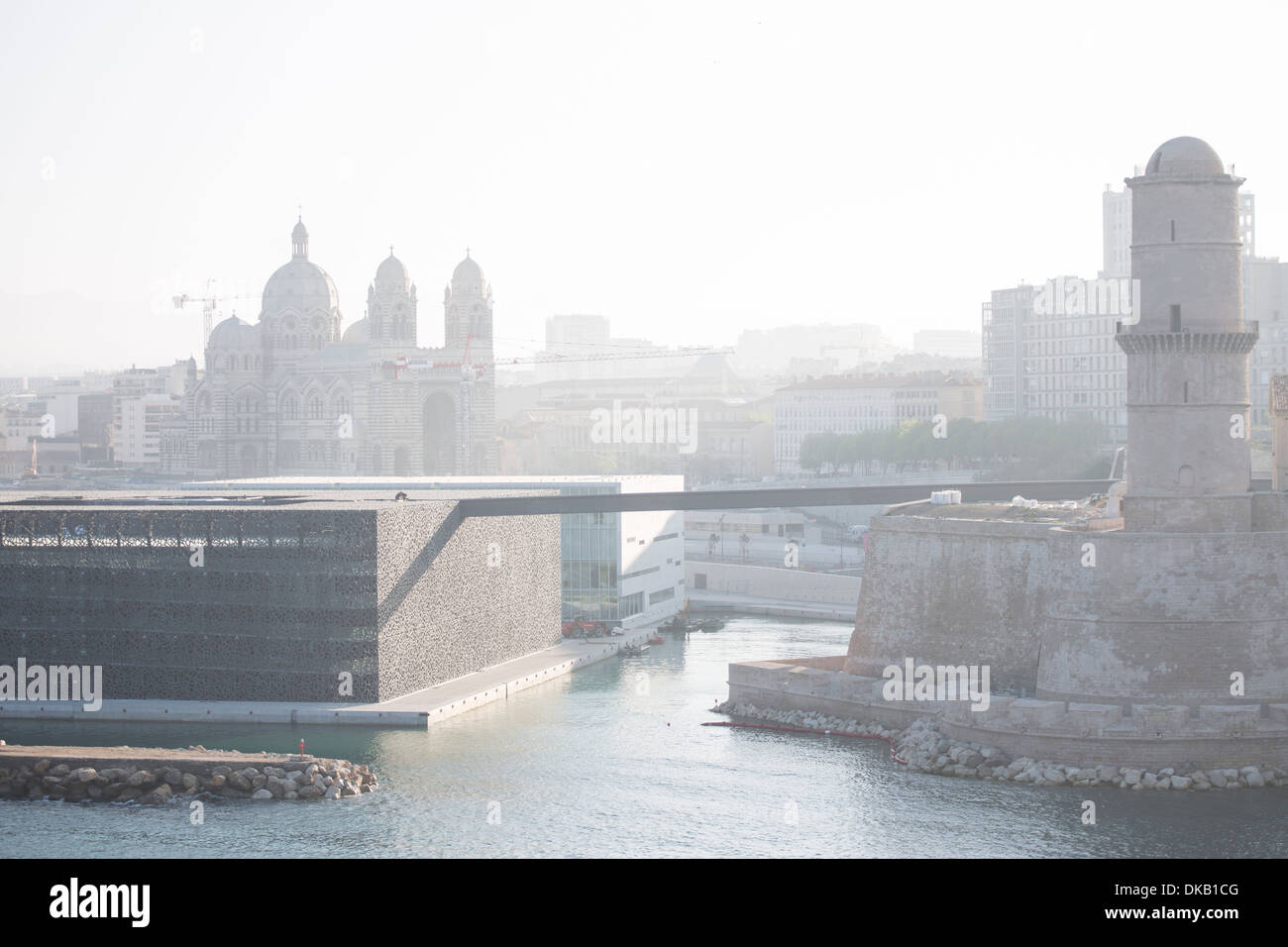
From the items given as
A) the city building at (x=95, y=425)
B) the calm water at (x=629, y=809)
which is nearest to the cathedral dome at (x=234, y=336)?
the city building at (x=95, y=425)

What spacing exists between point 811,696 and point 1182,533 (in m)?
8.91

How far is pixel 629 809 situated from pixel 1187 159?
16.2 metres

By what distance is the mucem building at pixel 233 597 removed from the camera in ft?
136

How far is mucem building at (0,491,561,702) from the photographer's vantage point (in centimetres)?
4141

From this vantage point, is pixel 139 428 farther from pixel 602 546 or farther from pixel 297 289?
pixel 602 546

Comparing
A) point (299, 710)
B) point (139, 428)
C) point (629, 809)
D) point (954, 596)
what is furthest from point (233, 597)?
point (139, 428)

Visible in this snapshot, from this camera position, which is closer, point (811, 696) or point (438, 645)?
point (811, 696)

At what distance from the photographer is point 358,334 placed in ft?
394

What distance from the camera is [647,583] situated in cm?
5922

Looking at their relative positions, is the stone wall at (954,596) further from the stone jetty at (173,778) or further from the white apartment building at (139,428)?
the white apartment building at (139,428)

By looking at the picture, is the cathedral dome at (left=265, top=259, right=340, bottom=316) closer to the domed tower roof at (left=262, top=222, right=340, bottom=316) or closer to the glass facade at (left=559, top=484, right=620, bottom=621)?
the domed tower roof at (left=262, top=222, right=340, bottom=316)

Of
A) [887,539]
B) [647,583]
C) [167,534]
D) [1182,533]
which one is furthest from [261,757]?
[647,583]

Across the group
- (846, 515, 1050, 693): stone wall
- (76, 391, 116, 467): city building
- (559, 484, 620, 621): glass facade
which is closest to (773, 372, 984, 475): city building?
(559, 484, 620, 621): glass facade
